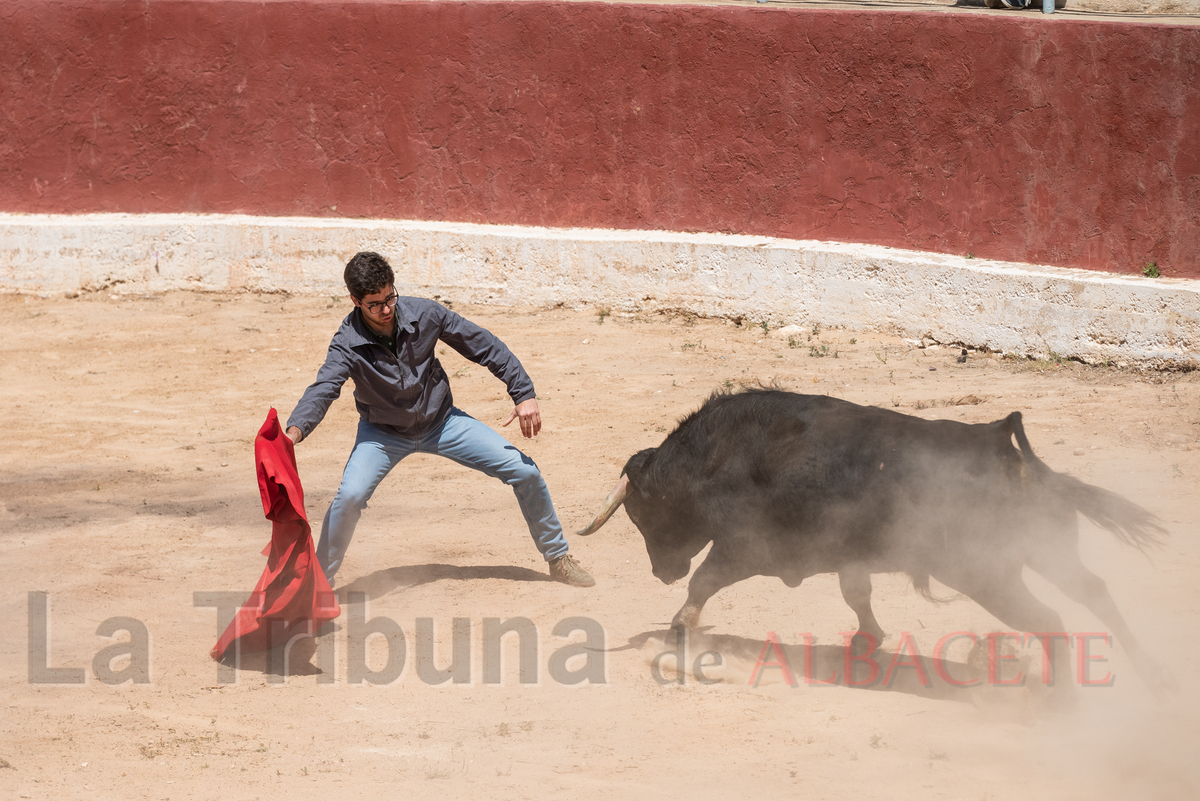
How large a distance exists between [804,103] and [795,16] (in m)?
0.68

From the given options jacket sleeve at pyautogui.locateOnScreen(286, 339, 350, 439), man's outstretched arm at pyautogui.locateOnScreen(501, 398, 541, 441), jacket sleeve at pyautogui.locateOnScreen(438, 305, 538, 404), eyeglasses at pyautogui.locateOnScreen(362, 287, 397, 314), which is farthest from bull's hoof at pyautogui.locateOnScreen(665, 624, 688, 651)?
eyeglasses at pyautogui.locateOnScreen(362, 287, 397, 314)

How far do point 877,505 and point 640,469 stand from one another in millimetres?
1159

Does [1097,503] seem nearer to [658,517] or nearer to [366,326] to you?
[658,517]

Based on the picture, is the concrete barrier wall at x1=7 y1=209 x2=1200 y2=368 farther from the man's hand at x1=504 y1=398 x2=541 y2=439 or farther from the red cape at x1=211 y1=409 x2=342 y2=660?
the red cape at x1=211 y1=409 x2=342 y2=660

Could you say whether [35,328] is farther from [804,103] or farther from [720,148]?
[804,103]

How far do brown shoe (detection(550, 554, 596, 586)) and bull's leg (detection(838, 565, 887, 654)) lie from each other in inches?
52.7

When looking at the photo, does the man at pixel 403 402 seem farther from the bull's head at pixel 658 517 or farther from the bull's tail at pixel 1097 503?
the bull's tail at pixel 1097 503

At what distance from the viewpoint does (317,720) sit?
455cm

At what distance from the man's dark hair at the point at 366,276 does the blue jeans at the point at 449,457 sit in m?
0.73

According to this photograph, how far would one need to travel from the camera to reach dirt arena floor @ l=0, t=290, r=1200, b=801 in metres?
4.07

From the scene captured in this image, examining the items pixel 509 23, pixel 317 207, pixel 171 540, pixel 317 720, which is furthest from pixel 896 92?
pixel 317 720

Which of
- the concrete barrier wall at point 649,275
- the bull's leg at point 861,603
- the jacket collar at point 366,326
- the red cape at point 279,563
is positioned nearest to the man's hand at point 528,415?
the jacket collar at point 366,326

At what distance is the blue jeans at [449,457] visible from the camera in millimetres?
5473

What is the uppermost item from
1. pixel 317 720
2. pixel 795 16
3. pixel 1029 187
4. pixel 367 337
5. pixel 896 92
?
pixel 795 16
